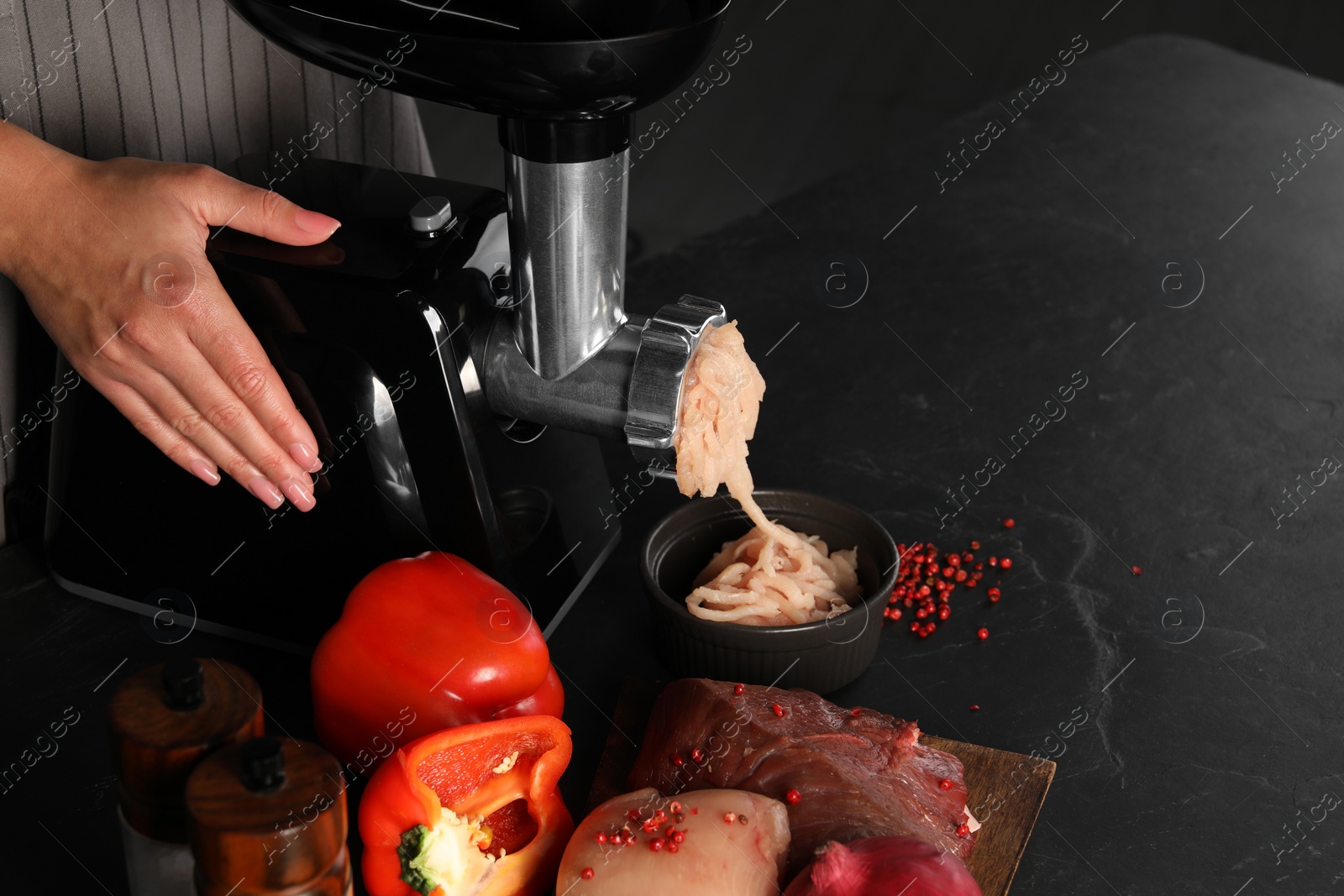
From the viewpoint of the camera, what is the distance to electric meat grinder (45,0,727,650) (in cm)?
78

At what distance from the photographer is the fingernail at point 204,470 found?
942mm

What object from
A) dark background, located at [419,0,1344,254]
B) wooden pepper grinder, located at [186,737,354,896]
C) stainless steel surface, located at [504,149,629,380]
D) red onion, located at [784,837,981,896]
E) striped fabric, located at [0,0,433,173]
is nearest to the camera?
wooden pepper grinder, located at [186,737,354,896]

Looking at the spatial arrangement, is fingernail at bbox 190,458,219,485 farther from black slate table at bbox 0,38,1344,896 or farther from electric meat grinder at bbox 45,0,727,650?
black slate table at bbox 0,38,1344,896

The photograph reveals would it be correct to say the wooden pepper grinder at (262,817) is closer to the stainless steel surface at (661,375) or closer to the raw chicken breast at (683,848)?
the raw chicken breast at (683,848)

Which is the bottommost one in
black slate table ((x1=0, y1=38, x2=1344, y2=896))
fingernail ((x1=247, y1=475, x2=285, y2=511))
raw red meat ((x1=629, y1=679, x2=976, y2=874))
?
black slate table ((x1=0, y1=38, x2=1344, y2=896))

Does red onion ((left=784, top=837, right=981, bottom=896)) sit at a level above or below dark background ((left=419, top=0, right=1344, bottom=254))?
above

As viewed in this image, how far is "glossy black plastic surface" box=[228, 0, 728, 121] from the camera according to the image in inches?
28.3

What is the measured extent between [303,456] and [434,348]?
141 millimetres

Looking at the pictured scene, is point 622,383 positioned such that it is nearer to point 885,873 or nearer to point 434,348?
point 434,348

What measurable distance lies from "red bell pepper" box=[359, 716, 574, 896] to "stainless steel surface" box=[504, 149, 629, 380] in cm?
27

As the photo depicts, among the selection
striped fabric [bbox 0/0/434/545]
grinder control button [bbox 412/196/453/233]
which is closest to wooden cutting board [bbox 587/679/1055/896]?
grinder control button [bbox 412/196/453/233]

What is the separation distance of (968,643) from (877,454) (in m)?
0.30

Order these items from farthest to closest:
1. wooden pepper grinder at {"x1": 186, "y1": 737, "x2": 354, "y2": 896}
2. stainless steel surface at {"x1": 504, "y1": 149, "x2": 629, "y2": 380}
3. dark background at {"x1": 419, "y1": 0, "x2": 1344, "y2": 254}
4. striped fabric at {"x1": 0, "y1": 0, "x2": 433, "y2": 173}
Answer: dark background at {"x1": 419, "y1": 0, "x2": 1344, "y2": 254} → striped fabric at {"x1": 0, "y1": 0, "x2": 433, "y2": 173} → stainless steel surface at {"x1": 504, "y1": 149, "x2": 629, "y2": 380} → wooden pepper grinder at {"x1": 186, "y1": 737, "x2": 354, "y2": 896}

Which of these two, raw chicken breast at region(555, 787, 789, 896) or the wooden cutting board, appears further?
the wooden cutting board
